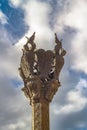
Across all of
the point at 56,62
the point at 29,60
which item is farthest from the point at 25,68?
the point at 56,62

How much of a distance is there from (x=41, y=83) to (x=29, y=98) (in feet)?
5.21

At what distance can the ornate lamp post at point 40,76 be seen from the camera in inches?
1059

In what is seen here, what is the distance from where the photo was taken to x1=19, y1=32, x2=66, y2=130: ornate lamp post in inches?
1059

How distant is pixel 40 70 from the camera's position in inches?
1085

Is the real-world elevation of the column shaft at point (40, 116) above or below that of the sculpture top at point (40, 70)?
below

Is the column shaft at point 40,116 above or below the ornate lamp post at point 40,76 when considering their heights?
below

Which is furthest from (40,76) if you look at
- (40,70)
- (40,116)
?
(40,116)

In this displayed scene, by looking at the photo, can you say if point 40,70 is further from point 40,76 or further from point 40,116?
point 40,116

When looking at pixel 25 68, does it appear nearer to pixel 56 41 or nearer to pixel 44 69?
pixel 44 69

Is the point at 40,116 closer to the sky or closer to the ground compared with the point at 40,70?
closer to the ground

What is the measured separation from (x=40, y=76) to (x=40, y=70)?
56 centimetres

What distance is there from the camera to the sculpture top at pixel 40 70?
89.0 feet

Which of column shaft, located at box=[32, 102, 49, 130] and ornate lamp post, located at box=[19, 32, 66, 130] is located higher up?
ornate lamp post, located at box=[19, 32, 66, 130]

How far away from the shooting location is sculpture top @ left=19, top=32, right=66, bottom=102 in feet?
89.0
